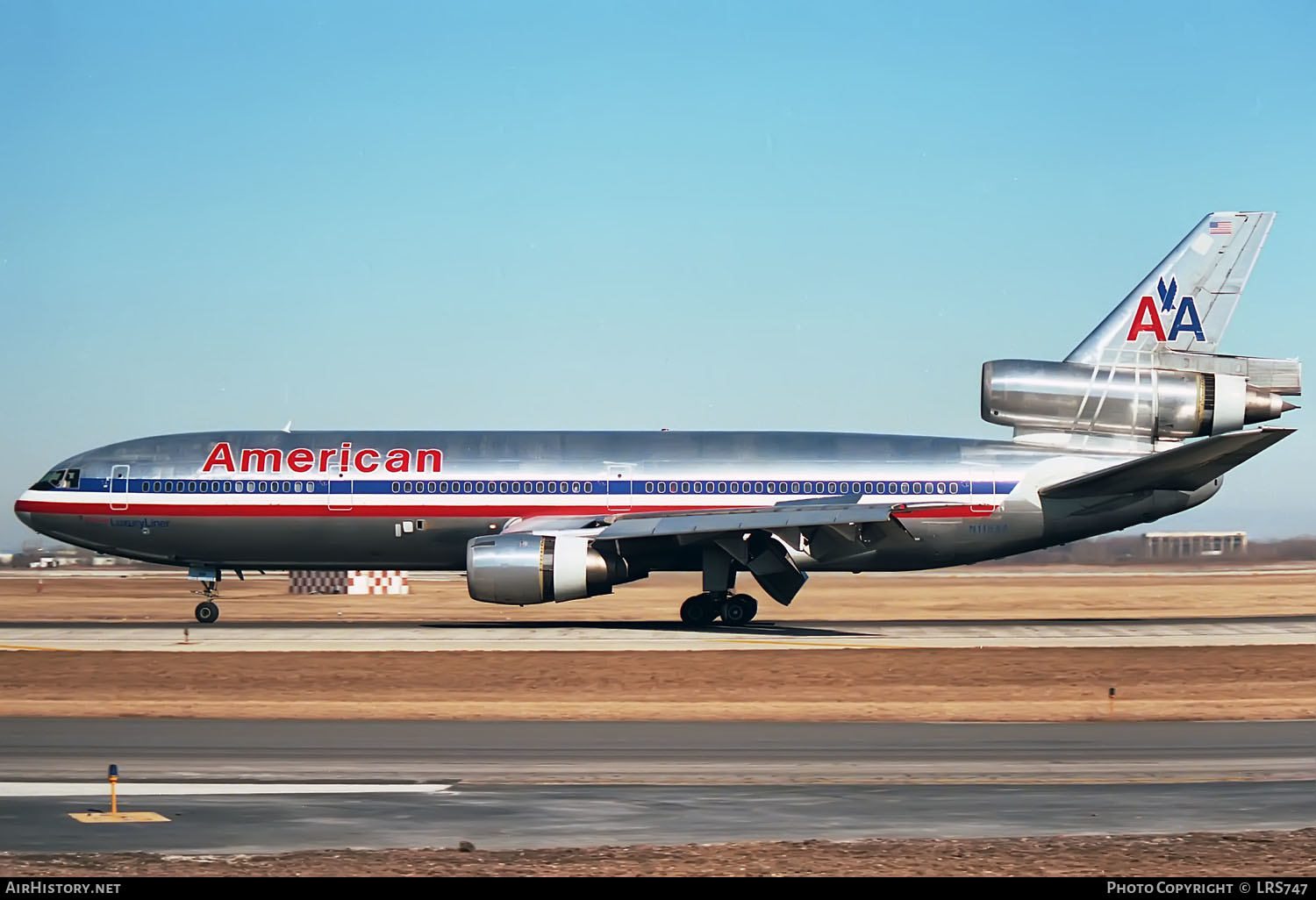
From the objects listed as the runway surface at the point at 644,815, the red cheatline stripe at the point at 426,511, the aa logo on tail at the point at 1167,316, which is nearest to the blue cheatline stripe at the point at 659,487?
the red cheatline stripe at the point at 426,511

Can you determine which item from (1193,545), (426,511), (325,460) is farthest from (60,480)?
(1193,545)

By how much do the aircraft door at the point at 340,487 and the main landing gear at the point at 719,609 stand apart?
9.72m

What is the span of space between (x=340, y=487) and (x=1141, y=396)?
2240 centimetres

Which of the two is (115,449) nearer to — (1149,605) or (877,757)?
(877,757)

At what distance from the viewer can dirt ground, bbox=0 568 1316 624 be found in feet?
160

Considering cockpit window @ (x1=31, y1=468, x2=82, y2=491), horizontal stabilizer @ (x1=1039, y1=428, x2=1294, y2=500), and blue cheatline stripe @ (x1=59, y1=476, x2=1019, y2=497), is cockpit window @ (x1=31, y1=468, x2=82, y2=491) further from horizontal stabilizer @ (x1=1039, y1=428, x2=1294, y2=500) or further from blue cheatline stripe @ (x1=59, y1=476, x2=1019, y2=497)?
horizontal stabilizer @ (x1=1039, y1=428, x2=1294, y2=500)

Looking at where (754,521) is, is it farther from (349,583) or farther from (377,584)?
(349,583)

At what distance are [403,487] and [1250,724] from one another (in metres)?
24.4

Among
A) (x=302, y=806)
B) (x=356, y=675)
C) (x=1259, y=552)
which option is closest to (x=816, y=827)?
(x=302, y=806)

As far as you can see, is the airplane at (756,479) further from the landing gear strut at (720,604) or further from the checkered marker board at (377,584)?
the checkered marker board at (377,584)

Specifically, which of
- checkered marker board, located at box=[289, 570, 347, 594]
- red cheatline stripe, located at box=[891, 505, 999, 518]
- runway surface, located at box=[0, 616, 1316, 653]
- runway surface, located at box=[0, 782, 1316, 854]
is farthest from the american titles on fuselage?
checkered marker board, located at box=[289, 570, 347, 594]

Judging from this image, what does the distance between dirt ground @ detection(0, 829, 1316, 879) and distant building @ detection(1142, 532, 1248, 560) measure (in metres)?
78.1

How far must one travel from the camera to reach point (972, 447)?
137 ft

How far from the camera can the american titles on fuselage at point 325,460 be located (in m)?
41.4
